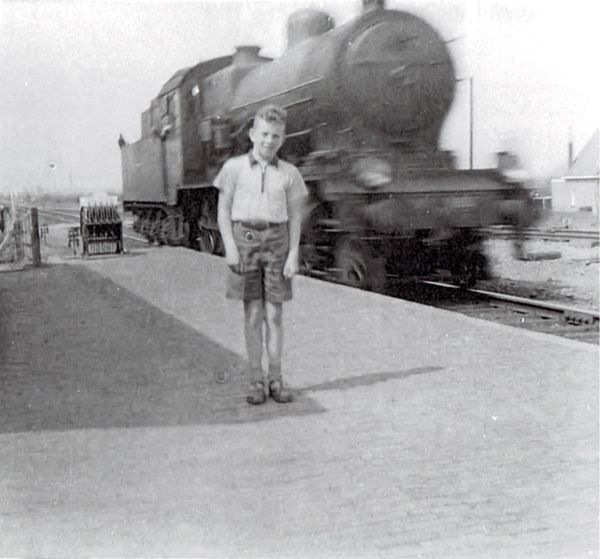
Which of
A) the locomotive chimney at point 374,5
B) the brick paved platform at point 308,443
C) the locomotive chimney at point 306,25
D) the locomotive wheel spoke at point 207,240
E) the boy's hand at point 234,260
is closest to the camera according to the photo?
the brick paved platform at point 308,443

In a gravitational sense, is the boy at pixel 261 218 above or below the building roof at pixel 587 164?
below

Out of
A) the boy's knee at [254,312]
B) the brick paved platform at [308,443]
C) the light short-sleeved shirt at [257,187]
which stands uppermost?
the light short-sleeved shirt at [257,187]

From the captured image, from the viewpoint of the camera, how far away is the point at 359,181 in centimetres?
855

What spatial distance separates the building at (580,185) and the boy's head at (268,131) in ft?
108

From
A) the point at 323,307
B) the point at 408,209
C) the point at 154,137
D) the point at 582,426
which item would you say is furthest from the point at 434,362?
the point at 154,137

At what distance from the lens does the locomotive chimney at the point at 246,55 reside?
11.6m

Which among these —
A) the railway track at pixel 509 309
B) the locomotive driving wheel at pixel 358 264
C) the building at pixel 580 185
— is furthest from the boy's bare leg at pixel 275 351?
the building at pixel 580 185

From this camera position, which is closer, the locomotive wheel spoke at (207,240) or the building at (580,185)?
Answer: the locomotive wheel spoke at (207,240)

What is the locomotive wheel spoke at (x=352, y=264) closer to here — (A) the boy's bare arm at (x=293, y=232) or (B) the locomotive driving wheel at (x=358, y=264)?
(B) the locomotive driving wheel at (x=358, y=264)

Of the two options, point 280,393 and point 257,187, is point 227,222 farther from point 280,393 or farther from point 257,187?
point 280,393

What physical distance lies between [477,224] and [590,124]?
2.03 metres

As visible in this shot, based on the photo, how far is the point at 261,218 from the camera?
4434mm

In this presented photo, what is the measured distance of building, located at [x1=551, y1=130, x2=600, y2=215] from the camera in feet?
117

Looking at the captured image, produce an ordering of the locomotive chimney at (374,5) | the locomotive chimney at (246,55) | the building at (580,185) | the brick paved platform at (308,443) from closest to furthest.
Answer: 1. the brick paved platform at (308,443)
2. the locomotive chimney at (374,5)
3. the locomotive chimney at (246,55)
4. the building at (580,185)
